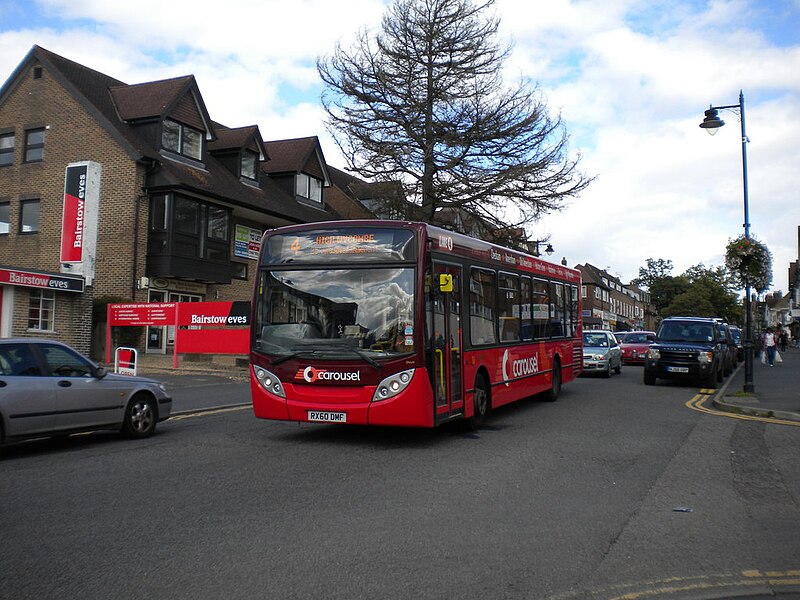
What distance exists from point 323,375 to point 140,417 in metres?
2.89

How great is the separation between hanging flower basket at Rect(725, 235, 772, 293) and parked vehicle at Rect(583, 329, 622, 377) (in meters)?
5.78

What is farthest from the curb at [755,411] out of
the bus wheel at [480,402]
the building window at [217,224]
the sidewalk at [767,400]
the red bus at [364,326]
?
the building window at [217,224]

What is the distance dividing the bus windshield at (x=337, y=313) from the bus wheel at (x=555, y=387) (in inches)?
275

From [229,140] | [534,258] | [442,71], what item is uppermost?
[442,71]

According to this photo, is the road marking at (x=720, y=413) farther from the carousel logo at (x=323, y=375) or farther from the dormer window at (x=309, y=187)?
the dormer window at (x=309, y=187)

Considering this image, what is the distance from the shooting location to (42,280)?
20.9m

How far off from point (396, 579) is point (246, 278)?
27.3 metres

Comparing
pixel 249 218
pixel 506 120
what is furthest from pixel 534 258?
pixel 249 218

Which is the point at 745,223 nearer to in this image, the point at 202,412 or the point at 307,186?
the point at 202,412

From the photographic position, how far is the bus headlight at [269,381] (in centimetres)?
947

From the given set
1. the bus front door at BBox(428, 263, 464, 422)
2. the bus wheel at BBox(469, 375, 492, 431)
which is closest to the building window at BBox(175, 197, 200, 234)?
the bus wheel at BBox(469, 375, 492, 431)

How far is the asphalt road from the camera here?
4.49 metres

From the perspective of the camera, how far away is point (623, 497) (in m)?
6.82

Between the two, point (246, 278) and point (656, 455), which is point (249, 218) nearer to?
point (246, 278)
